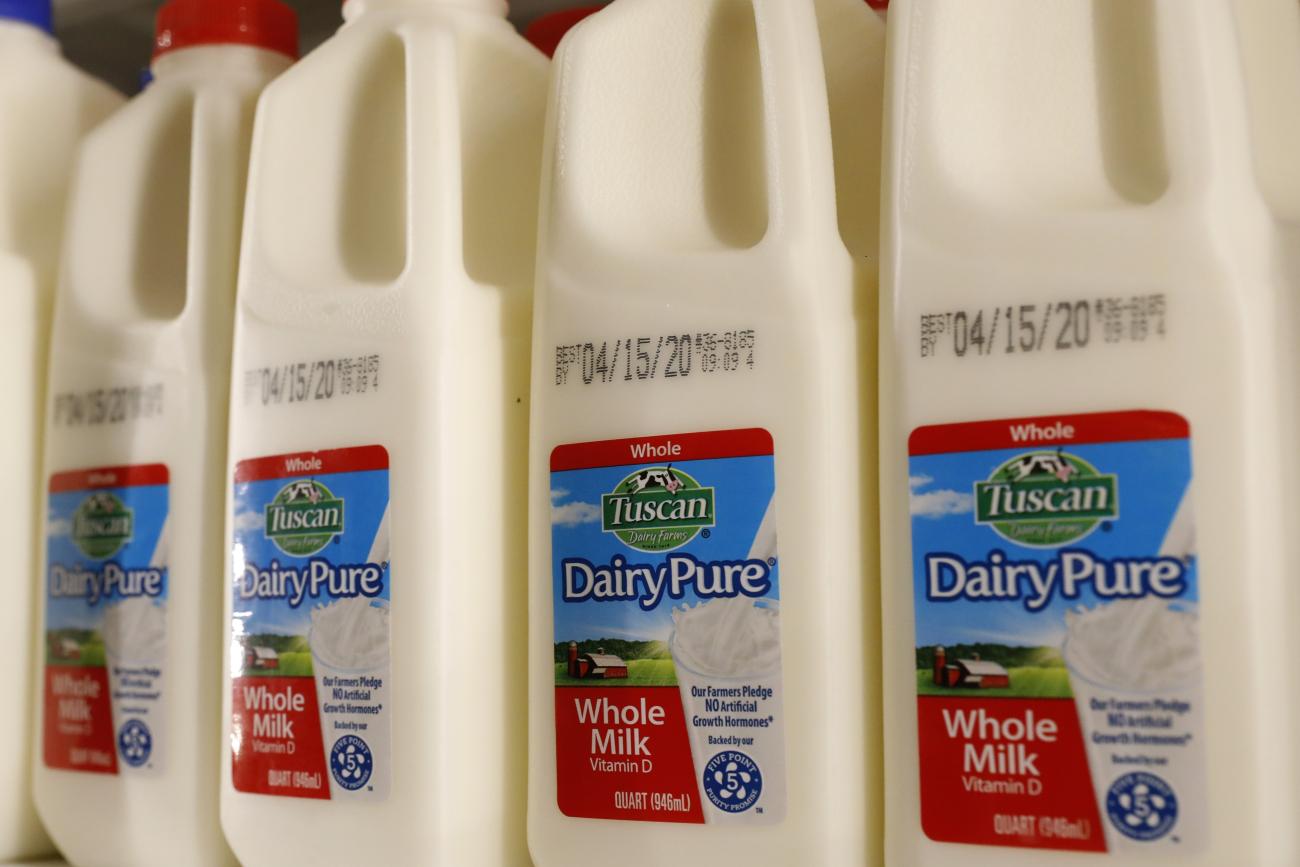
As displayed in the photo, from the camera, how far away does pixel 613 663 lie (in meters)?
0.63

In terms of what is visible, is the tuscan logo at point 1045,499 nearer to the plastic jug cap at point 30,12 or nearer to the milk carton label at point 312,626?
the milk carton label at point 312,626

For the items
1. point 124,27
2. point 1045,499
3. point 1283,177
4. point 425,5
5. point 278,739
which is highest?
point 124,27

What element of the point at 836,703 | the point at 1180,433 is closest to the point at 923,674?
the point at 836,703

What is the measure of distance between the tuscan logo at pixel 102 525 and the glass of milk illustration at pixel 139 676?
3 centimetres

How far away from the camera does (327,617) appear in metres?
0.69

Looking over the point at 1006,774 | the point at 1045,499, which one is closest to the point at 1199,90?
the point at 1045,499

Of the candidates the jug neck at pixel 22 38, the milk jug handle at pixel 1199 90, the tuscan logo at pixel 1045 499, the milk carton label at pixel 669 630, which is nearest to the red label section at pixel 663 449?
the milk carton label at pixel 669 630

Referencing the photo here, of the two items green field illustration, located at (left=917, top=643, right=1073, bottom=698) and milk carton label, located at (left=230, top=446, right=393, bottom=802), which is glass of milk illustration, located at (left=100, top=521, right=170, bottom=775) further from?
green field illustration, located at (left=917, top=643, right=1073, bottom=698)

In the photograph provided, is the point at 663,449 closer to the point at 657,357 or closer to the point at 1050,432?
the point at 657,357

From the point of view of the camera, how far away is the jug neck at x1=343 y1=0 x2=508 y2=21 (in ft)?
2.46

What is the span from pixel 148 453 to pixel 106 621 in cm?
10

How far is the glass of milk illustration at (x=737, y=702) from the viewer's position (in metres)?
0.59

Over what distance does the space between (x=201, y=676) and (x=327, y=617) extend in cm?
12

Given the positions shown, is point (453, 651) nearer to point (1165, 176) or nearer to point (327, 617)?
point (327, 617)
